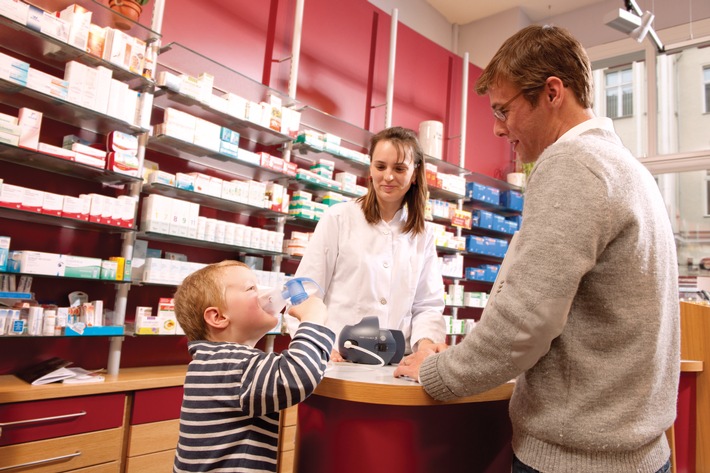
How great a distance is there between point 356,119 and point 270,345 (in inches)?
99.3

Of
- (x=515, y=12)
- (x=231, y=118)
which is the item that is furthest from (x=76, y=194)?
(x=515, y=12)

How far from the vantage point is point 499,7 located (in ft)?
22.3

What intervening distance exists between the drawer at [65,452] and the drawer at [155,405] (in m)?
0.13

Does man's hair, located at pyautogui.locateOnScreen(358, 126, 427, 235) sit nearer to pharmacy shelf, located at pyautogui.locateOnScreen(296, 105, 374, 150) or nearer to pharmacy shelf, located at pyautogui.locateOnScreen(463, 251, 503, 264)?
pharmacy shelf, located at pyautogui.locateOnScreen(296, 105, 374, 150)

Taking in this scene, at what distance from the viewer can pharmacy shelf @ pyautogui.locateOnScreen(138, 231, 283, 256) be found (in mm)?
3284

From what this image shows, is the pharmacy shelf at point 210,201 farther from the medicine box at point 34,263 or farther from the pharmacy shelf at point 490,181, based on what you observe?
the pharmacy shelf at point 490,181

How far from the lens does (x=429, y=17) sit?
673 centimetres

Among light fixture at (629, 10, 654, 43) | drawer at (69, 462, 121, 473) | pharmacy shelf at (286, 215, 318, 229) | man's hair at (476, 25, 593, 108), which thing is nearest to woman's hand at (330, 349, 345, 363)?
man's hair at (476, 25, 593, 108)

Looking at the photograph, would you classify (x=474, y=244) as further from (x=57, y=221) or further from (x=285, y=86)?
(x=57, y=221)

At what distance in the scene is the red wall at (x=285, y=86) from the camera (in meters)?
3.05

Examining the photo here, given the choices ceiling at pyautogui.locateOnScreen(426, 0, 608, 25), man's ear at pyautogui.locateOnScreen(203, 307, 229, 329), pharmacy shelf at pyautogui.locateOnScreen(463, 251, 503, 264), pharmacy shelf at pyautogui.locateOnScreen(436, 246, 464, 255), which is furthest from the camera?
ceiling at pyautogui.locateOnScreen(426, 0, 608, 25)

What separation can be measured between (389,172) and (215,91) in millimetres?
2213

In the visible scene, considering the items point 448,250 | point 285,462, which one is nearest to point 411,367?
point 285,462

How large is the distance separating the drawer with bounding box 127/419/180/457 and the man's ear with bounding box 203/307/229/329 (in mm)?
1711
